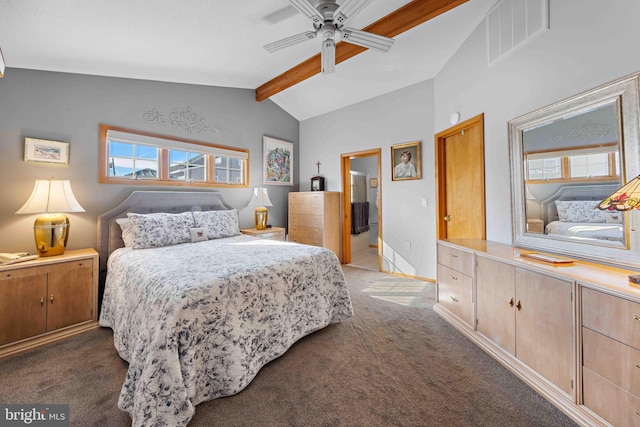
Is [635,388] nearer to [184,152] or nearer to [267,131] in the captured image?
[184,152]

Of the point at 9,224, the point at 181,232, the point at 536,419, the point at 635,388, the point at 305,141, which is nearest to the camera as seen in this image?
the point at 635,388

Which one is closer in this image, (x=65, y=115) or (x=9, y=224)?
(x=9, y=224)

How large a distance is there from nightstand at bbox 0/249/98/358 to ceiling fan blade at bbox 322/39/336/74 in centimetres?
287

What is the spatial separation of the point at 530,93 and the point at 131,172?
4.30 metres

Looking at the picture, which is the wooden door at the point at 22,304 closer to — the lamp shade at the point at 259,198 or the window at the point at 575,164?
the lamp shade at the point at 259,198

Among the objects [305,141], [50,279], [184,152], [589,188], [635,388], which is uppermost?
[305,141]

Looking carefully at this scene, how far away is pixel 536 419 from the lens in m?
1.39

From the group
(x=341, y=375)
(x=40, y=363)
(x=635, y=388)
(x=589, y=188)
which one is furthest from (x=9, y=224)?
(x=589, y=188)

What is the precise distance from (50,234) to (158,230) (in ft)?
2.74

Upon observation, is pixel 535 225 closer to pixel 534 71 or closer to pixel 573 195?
pixel 573 195

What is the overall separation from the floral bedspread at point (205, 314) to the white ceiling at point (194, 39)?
1943mm

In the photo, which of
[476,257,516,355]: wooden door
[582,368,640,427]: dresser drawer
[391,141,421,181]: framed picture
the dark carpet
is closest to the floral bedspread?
the dark carpet

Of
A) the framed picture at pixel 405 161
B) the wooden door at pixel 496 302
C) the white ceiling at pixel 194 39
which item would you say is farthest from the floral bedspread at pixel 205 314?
the framed picture at pixel 405 161

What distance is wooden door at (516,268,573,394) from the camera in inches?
55.8
